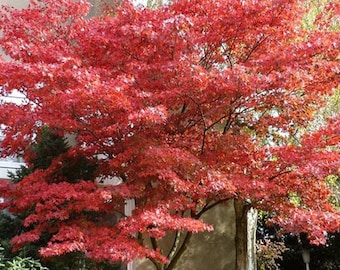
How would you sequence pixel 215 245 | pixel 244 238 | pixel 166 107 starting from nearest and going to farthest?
pixel 166 107 → pixel 244 238 → pixel 215 245

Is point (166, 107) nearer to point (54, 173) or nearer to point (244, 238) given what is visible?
point (54, 173)

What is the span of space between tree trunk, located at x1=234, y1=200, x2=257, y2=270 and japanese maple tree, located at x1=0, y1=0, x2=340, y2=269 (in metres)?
1.79

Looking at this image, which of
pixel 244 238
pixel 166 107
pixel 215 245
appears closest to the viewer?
pixel 166 107

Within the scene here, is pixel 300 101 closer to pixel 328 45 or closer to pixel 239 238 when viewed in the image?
pixel 328 45

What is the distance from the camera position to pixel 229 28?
22.2ft

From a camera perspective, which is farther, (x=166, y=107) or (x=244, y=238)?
(x=244, y=238)

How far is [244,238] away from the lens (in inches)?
371

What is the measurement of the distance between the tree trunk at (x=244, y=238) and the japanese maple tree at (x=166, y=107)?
5.87ft

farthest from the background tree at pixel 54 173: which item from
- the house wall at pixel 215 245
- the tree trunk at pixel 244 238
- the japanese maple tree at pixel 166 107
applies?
the tree trunk at pixel 244 238

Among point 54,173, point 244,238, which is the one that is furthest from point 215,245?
point 54,173

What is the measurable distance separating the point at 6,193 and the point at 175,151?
2931 millimetres

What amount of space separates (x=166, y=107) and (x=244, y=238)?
13.2ft

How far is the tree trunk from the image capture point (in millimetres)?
9328

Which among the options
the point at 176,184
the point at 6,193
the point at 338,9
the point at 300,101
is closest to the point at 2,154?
the point at 6,193
